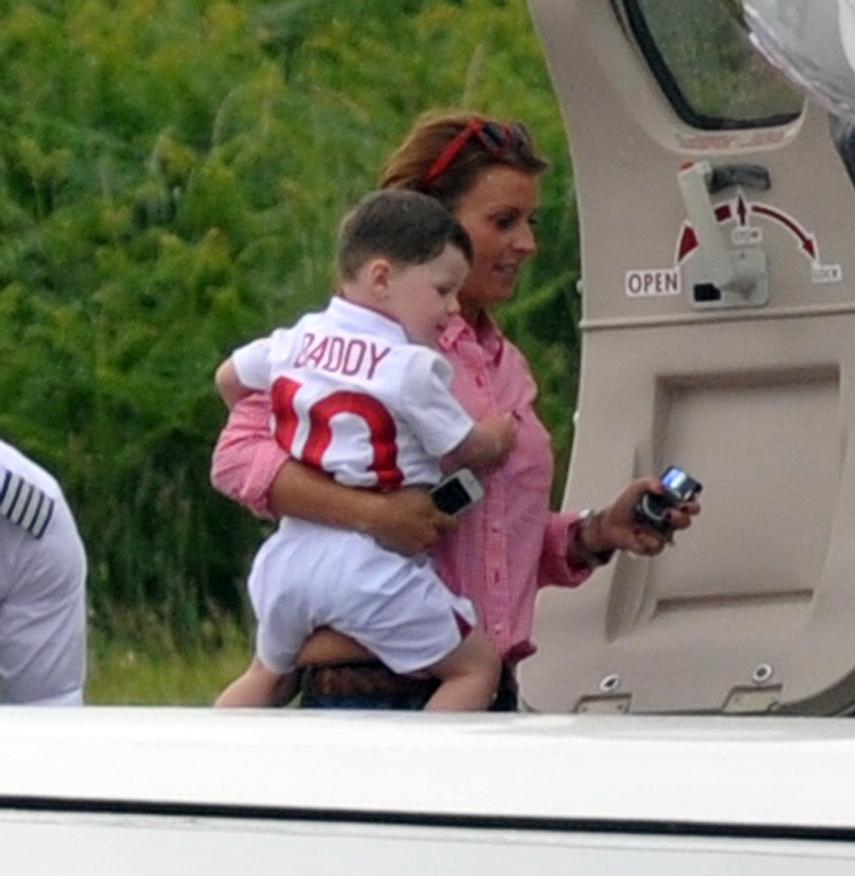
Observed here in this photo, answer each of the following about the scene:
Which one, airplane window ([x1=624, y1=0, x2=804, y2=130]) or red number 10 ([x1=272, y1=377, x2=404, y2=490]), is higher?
airplane window ([x1=624, y1=0, x2=804, y2=130])

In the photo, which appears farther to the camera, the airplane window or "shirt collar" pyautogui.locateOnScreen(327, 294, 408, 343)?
the airplane window

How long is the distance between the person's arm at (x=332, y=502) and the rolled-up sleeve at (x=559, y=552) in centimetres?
26

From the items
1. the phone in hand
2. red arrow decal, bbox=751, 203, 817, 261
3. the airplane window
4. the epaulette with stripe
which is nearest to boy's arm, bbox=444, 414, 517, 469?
the phone in hand

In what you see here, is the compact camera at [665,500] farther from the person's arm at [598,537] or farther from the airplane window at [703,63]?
the airplane window at [703,63]

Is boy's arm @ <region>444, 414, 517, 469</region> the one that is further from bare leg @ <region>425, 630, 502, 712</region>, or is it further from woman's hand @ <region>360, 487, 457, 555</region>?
bare leg @ <region>425, 630, 502, 712</region>

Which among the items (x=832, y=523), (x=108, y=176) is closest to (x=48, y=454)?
(x=108, y=176)

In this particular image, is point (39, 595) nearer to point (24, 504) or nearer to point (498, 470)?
point (24, 504)

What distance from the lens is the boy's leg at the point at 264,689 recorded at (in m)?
4.19

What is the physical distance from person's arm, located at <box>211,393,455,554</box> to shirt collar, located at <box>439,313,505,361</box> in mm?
265

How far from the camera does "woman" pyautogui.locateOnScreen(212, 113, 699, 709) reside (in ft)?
13.5

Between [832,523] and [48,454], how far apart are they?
4980 mm

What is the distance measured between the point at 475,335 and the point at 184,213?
522cm

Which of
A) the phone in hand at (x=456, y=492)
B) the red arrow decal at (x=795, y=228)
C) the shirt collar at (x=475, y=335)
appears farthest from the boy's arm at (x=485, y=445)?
the red arrow decal at (x=795, y=228)

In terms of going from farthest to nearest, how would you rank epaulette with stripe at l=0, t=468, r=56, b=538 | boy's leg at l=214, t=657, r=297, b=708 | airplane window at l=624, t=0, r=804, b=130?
epaulette with stripe at l=0, t=468, r=56, b=538 → airplane window at l=624, t=0, r=804, b=130 → boy's leg at l=214, t=657, r=297, b=708
